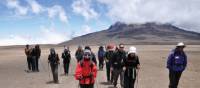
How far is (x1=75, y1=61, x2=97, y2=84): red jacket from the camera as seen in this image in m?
12.2

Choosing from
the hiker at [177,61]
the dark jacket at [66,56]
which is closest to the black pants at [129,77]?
the hiker at [177,61]

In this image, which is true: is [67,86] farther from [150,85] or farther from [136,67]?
[136,67]

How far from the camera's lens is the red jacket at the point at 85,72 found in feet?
40.1

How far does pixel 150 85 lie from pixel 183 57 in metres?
5.25

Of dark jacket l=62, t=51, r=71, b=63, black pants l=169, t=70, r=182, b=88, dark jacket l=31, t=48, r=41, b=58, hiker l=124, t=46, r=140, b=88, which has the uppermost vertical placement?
dark jacket l=31, t=48, r=41, b=58

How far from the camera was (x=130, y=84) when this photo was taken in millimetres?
14828

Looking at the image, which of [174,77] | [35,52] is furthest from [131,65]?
[35,52]

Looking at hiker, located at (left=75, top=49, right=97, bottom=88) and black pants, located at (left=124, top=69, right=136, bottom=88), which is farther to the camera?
black pants, located at (left=124, top=69, right=136, bottom=88)

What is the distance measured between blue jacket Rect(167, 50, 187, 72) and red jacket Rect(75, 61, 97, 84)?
3.73 m

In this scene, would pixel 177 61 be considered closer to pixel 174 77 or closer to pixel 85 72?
pixel 174 77

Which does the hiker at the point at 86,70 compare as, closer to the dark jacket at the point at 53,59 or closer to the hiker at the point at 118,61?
the hiker at the point at 118,61

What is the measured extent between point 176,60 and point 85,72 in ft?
13.3

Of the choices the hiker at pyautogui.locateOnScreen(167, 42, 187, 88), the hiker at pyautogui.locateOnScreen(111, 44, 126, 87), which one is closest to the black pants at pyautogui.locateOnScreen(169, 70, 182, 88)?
the hiker at pyautogui.locateOnScreen(167, 42, 187, 88)

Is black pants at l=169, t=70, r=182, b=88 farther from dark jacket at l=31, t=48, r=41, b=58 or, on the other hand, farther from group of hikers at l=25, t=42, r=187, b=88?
dark jacket at l=31, t=48, r=41, b=58
